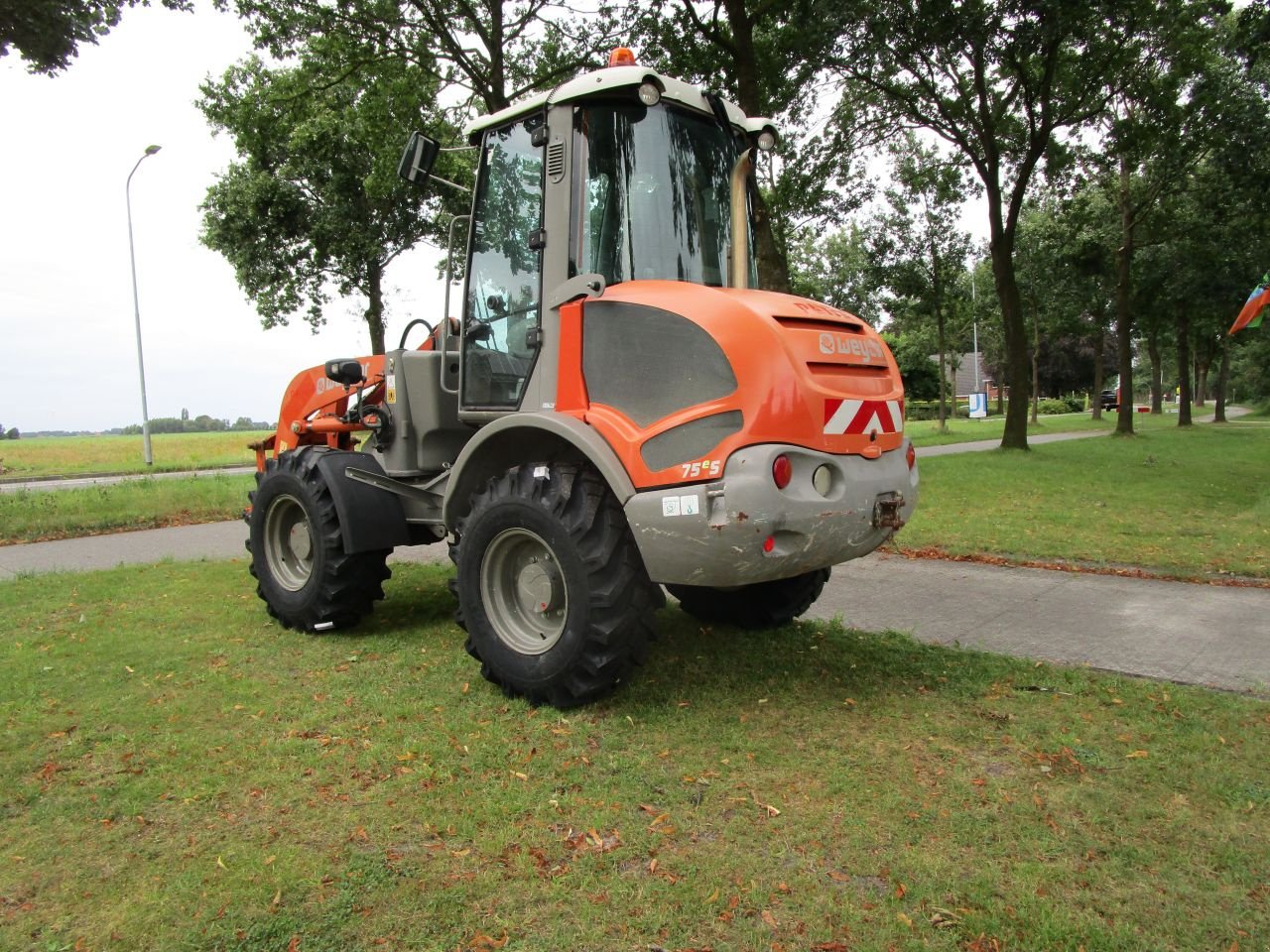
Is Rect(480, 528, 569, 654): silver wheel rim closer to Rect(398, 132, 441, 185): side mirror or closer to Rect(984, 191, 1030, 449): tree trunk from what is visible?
Rect(398, 132, 441, 185): side mirror

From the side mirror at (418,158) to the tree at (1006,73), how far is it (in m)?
11.1

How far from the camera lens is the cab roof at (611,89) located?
4.41 meters

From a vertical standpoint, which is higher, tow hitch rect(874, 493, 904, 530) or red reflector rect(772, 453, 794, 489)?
red reflector rect(772, 453, 794, 489)

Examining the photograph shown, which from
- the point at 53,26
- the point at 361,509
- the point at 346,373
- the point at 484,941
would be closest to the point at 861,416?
the point at 484,941

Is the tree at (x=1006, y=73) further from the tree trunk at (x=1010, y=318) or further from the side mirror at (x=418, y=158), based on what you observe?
the side mirror at (x=418, y=158)

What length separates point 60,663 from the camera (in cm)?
533

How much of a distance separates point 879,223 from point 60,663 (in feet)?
81.5

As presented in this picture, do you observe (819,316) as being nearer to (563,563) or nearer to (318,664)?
(563,563)

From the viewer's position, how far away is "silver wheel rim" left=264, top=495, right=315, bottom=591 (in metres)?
6.14

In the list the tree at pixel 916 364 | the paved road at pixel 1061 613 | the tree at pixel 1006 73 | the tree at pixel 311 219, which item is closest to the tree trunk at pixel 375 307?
the tree at pixel 311 219

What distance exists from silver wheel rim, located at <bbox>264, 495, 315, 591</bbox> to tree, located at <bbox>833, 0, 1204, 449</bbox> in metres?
12.0

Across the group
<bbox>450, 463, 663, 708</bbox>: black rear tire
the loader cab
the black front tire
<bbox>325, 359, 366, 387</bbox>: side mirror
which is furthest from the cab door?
<bbox>325, 359, 366, 387</bbox>: side mirror

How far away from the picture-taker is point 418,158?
5.11 meters

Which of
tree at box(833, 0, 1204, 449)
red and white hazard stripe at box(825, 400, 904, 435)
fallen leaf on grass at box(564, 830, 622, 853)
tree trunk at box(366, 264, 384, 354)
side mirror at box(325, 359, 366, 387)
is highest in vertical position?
tree at box(833, 0, 1204, 449)
